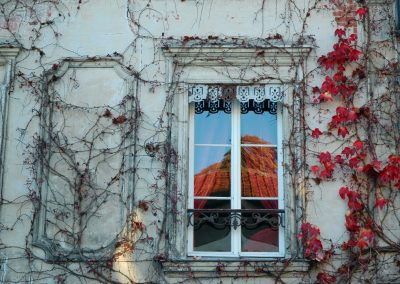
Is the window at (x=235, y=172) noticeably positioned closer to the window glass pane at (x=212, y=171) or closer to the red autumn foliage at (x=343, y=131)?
the window glass pane at (x=212, y=171)

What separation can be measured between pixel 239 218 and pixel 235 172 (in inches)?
21.0

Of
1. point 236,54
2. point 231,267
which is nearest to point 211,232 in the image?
point 231,267

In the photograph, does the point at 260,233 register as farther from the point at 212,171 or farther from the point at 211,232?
the point at 212,171

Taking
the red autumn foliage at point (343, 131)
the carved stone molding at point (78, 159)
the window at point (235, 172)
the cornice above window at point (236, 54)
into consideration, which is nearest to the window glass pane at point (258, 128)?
the window at point (235, 172)

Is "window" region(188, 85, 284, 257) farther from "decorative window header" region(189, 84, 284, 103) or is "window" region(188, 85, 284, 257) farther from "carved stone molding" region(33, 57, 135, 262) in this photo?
"carved stone molding" region(33, 57, 135, 262)

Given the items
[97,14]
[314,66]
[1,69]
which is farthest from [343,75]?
[1,69]

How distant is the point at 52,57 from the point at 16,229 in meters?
1.99

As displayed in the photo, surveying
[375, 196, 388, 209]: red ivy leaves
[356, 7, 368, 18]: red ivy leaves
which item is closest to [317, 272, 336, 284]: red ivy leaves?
[375, 196, 388, 209]: red ivy leaves

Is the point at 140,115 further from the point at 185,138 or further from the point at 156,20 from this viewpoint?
the point at 156,20

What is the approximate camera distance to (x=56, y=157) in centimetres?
871

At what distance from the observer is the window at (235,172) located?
8.53 metres

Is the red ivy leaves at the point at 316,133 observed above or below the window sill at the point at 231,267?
above

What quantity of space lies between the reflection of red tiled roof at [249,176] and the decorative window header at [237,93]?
0.51 meters

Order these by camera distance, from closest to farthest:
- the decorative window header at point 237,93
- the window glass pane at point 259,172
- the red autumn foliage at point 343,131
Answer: the red autumn foliage at point 343,131
the window glass pane at point 259,172
the decorative window header at point 237,93
